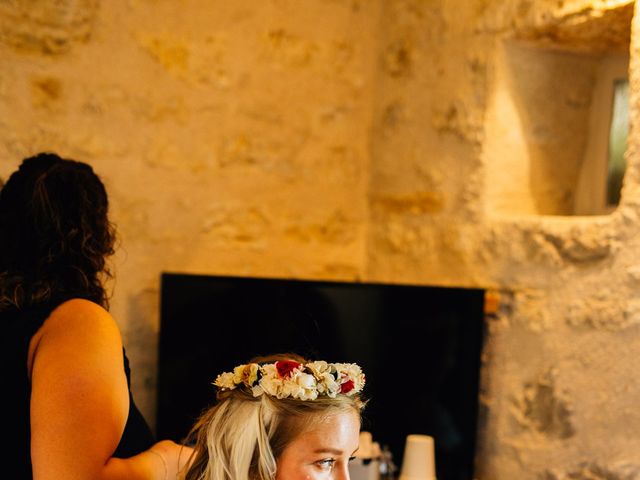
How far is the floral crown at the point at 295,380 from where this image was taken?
1.62m

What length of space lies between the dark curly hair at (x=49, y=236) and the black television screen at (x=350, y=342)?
3.66 ft

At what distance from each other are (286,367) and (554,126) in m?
1.87

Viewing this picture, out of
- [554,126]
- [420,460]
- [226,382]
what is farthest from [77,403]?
[554,126]

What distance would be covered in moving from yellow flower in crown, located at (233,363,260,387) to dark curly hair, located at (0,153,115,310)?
437mm

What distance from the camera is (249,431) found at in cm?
161

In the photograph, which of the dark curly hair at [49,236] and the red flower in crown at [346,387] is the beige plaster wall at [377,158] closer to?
the dark curly hair at [49,236]

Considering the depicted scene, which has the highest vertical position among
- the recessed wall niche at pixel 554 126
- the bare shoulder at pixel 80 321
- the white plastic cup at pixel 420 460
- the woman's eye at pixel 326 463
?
the recessed wall niche at pixel 554 126

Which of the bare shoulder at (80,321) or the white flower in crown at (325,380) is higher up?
the bare shoulder at (80,321)

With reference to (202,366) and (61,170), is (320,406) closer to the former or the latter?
(61,170)

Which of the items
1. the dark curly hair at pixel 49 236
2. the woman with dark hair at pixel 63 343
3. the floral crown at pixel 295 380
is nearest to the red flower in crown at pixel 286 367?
the floral crown at pixel 295 380

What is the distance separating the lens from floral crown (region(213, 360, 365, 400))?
1.62 metres

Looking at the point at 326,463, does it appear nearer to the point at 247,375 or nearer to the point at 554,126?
the point at 247,375

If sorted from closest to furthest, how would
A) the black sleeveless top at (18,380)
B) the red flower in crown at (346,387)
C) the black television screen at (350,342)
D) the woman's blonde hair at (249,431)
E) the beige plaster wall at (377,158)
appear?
the woman's blonde hair at (249,431)
the red flower in crown at (346,387)
the black sleeveless top at (18,380)
the beige plaster wall at (377,158)
the black television screen at (350,342)

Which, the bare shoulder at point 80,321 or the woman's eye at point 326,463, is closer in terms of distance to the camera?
the woman's eye at point 326,463
